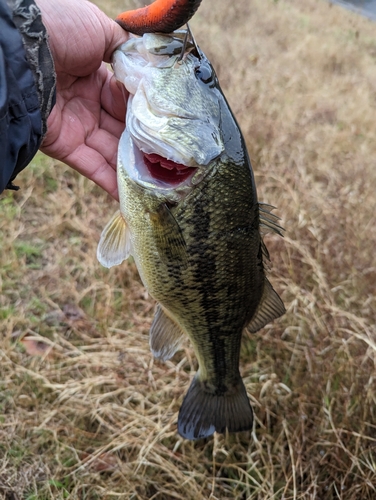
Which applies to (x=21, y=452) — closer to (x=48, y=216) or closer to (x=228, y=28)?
(x=48, y=216)

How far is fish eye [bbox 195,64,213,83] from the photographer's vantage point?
183 cm

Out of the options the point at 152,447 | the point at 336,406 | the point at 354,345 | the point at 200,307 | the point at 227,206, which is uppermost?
the point at 227,206

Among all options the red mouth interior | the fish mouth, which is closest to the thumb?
the fish mouth

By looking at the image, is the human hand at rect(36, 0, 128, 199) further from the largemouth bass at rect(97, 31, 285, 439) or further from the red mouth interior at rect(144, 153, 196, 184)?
the red mouth interior at rect(144, 153, 196, 184)

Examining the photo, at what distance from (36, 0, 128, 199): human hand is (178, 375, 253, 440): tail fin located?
1.16 m

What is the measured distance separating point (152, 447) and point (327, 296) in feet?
5.19

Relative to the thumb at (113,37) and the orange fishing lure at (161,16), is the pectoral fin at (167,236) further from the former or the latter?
the thumb at (113,37)

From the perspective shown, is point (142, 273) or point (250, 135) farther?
point (250, 135)

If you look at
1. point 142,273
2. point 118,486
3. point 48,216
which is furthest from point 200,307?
point 48,216

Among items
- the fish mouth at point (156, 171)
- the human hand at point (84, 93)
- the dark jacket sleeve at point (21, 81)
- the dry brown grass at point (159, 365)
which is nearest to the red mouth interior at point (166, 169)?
the fish mouth at point (156, 171)

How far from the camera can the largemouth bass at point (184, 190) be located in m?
1.75

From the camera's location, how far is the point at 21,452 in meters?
2.53

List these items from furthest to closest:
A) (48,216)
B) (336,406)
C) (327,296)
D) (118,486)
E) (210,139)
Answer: (48,216) < (327,296) < (336,406) < (118,486) < (210,139)

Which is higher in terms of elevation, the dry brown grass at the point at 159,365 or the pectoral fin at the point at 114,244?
the pectoral fin at the point at 114,244
